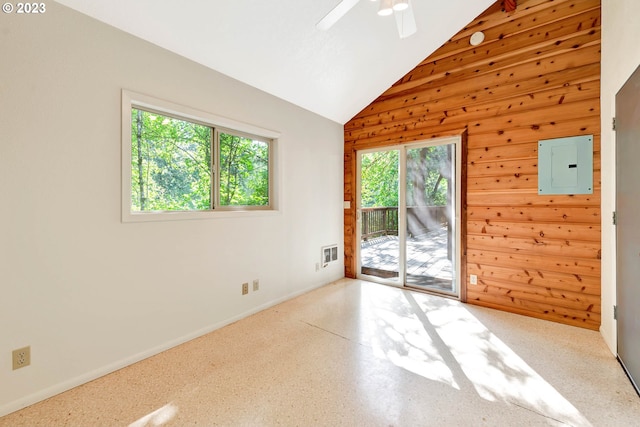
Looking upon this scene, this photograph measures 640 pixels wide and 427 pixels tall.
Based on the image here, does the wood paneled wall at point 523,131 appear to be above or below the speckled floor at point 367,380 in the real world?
above

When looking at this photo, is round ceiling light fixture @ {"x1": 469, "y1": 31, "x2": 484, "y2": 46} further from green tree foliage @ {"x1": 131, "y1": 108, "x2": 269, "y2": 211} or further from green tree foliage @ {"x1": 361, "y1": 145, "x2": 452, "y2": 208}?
green tree foliage @ {"x1": 131, "y1": 108, "x2": 269, "y2": 211}

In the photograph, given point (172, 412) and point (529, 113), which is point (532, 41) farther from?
point (172, 412)

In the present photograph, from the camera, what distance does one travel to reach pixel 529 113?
9.55 feet

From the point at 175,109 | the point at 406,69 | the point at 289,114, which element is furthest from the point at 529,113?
the point at 175,109

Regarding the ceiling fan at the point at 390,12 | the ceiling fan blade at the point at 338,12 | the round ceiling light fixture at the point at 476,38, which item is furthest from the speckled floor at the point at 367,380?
the round ceiling light fixture at the point at 476,38

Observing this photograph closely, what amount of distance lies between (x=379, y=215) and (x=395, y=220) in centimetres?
28

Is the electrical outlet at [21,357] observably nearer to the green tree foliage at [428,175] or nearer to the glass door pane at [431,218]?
the glass door pane at [431,218]

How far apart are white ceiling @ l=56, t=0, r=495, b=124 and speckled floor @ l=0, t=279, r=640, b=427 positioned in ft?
8.40

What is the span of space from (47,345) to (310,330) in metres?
1.90

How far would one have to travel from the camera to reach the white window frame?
2.13 m

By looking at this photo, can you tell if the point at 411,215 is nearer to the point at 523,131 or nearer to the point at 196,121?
the point at 523,131

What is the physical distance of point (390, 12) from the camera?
1.76 metres

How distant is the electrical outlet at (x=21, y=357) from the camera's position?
5.53 feet

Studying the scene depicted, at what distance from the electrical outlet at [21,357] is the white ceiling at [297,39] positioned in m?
2.22
